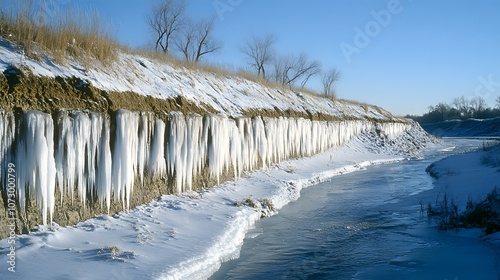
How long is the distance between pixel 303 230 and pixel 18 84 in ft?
19.8

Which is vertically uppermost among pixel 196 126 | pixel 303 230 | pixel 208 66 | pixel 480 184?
pixel 208 66

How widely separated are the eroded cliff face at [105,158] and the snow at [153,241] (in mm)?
277

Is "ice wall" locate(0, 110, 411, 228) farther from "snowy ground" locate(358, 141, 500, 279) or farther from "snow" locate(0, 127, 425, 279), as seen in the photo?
"snowy ground" locate(358, 141, 500, 279)

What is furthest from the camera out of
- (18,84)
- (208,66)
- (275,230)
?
(208,66)

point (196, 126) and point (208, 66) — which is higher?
point (208, 66)

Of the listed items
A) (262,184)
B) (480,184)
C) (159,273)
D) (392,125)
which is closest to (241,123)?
(262,184)

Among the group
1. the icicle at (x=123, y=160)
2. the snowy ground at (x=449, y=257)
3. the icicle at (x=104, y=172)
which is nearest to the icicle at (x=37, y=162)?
the icicle at (x=104, y=172)

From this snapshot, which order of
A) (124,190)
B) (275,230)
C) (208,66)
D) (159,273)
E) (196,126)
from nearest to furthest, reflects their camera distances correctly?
(159,273) < (124,190) < (275,230) < (196,126) < (208,66)

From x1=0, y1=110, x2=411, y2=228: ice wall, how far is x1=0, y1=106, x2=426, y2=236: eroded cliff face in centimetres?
1

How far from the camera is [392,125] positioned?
40.9m

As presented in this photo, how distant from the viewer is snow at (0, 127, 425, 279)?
18.6 feet

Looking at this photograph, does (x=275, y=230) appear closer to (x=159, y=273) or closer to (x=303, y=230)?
(x=303, y=230)

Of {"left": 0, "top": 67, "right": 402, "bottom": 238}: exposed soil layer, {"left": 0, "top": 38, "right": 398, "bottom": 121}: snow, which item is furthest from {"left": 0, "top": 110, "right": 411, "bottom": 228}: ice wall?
{"left": 0, "top": 38, "right": 398, "bottom": 121}: snow

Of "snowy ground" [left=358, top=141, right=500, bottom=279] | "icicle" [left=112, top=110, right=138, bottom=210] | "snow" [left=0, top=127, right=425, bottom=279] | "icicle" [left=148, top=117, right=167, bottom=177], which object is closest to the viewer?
"snow" [left=0, top=127, right=425, bottom=279]
